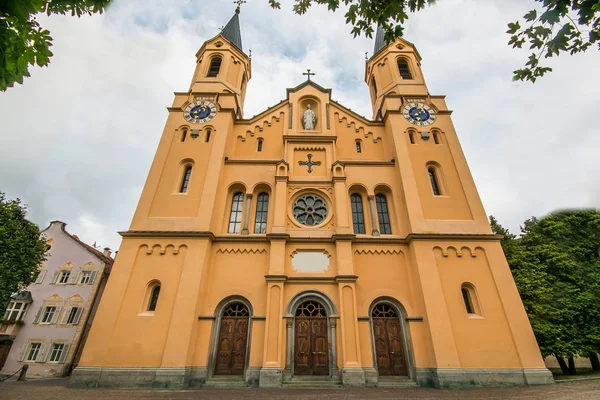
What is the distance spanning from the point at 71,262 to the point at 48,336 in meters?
5.04

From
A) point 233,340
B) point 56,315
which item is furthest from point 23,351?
point 233,340

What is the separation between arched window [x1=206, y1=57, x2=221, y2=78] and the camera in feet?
64.5

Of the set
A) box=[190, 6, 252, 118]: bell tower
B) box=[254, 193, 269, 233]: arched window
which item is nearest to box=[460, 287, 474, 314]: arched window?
box=[254, 193, 269, 233]: arched window

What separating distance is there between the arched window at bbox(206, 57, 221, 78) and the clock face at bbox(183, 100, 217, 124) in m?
3.31

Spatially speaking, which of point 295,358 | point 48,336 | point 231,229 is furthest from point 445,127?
point 48,336

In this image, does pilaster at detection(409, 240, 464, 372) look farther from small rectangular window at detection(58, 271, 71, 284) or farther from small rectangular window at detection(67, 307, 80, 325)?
small rectangular window at detection(58, 271, 71, 284)

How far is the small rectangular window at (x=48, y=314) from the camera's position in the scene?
65.8 feet

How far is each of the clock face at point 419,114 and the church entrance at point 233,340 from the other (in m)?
13.9

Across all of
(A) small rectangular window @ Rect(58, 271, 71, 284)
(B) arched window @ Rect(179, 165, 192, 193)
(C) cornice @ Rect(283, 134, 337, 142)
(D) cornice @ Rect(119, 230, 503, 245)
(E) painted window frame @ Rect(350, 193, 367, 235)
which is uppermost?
(C) cornice @ Rect(283, 134, 337, 142)

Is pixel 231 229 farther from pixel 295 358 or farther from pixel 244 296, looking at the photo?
pixel 295 358

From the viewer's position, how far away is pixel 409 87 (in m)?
18.7

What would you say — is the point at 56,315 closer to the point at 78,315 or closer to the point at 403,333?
the point at 78,315

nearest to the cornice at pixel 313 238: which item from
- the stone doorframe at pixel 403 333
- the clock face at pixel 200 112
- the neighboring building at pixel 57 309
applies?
the stone doorframe at pixel 403 333

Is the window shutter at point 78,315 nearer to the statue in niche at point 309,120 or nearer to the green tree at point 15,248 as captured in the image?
the green tree at point 15,248
